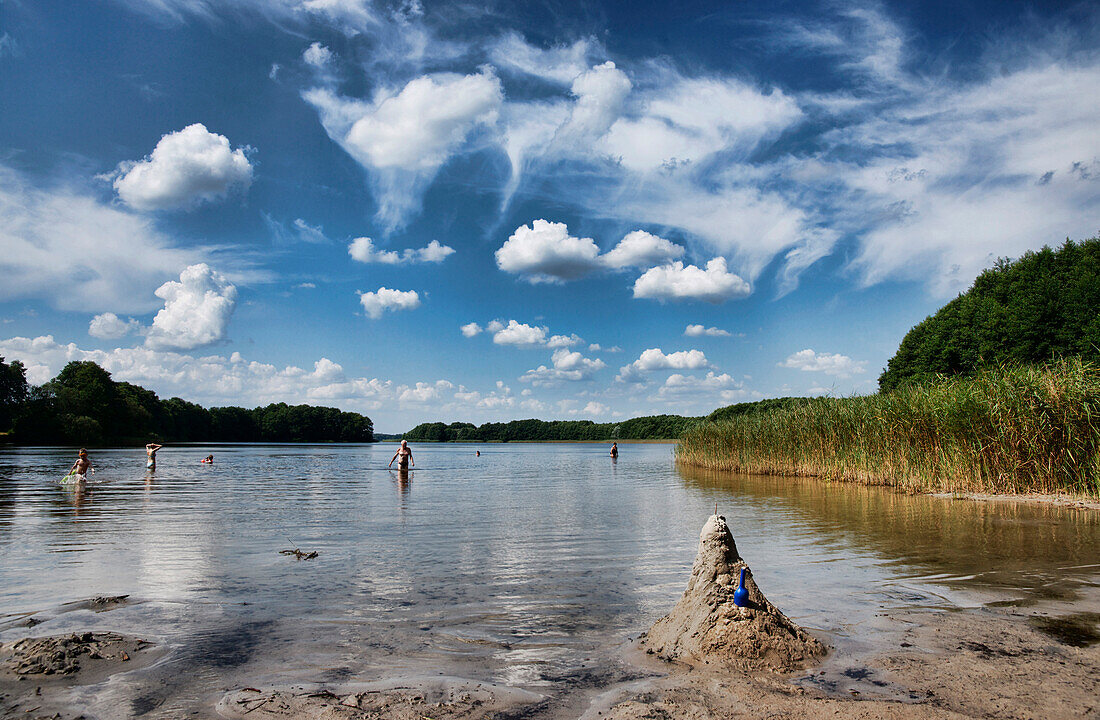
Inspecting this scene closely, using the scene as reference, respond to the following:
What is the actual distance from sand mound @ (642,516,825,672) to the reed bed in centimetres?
1621

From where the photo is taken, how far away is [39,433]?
81938 mm

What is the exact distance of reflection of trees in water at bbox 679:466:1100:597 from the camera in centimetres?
887

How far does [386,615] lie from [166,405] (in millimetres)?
133796

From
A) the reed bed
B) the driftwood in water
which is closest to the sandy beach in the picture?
the driftwood in water

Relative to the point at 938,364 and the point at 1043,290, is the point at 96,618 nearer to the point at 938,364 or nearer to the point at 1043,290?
the point at 1043,290

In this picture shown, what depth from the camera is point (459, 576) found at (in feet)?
30.6

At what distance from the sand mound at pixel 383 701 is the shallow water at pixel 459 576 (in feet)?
0.93

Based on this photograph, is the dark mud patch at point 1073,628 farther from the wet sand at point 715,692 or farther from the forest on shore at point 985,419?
the forest on shore at point 985,419

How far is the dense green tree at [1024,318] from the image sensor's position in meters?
42.7

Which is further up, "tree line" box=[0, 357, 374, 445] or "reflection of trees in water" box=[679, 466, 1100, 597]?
"tree line" box=[0, 357, 374, 445]

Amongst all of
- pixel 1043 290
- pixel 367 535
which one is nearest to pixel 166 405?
pixel 367 535

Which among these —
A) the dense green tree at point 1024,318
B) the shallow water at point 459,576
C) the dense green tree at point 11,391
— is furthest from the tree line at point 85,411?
the dense green tree at point 1024,318

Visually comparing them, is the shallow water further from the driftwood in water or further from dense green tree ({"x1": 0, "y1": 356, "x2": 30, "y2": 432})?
dense green tree ({"x1": 0, "y1": 356, "x2": 30, "y2": 432})

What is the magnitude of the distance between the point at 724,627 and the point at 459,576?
5.07 metres
